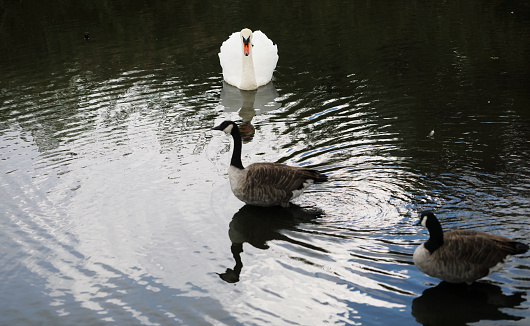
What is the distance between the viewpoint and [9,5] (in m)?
25.5

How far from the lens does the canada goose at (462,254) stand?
6824mm

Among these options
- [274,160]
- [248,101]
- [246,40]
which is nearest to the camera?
[274,160]

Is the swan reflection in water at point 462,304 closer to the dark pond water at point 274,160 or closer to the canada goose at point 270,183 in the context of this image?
the dark pond water at point 274,160

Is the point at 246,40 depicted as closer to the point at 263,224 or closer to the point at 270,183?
the point at 270,183

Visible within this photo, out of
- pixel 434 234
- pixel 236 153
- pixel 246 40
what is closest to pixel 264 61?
pixel 246 40

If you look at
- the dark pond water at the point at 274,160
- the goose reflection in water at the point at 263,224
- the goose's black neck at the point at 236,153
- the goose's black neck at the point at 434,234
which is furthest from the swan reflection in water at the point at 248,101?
the goose's black neck at the point at 434,234

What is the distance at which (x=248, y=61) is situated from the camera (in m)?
15.3

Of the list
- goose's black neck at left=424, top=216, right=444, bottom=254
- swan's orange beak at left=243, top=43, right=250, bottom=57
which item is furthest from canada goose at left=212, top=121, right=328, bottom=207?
swan's orange beak at left=243, top=43, right=250, bottom=57

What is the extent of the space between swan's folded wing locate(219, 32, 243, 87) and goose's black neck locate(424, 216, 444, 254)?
953 cm

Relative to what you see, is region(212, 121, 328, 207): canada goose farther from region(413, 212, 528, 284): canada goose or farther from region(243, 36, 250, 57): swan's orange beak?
region(243, 36, 250, 57): swan's orange beak

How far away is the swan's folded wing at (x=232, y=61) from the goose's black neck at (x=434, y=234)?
9530mm

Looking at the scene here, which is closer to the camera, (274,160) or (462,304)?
(462,304)

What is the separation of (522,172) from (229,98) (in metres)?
7.43

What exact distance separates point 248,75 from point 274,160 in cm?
511
